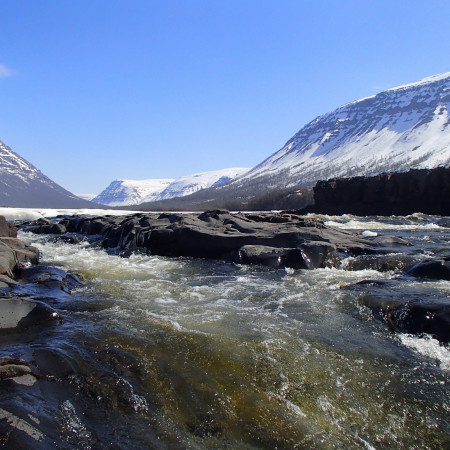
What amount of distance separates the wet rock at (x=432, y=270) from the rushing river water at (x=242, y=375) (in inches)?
58.7

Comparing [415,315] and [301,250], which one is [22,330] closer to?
[415,315]

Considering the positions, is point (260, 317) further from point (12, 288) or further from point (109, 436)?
point (12, 288)

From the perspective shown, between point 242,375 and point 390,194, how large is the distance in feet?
188

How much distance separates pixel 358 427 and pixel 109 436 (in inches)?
111

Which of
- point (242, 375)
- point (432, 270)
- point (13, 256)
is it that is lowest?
point (242, 375)

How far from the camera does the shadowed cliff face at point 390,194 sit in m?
50.5

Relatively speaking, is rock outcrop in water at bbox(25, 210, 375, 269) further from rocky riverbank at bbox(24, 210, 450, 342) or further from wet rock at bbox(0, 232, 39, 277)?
wet rock at bbox(0, 232, 39, 277)

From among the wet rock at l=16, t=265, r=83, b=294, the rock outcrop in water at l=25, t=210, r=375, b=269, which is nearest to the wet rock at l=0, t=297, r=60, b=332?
the wet rock at l=16, t=265, r=83, b=294

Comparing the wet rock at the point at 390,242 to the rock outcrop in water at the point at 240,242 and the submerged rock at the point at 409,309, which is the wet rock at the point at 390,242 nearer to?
the rock outcrop in water at the point at 240,242

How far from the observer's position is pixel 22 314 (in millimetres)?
6512

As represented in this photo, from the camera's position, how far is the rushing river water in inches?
157

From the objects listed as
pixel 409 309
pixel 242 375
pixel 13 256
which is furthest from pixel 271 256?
pixel 13 256

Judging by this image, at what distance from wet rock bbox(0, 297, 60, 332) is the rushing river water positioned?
15.2 inches

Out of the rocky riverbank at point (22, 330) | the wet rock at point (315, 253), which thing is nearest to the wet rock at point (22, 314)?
the rocky riverbank at point (22, 330)
